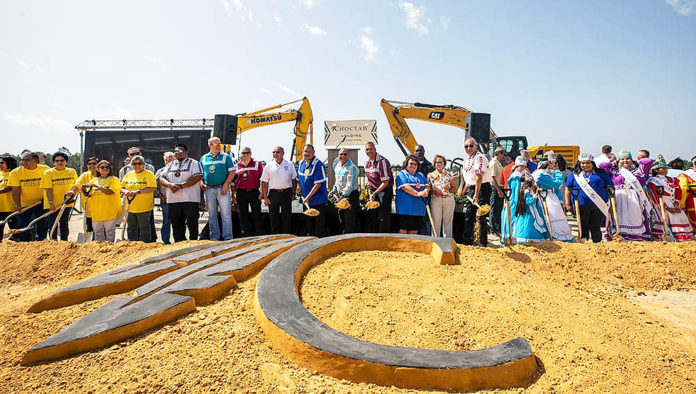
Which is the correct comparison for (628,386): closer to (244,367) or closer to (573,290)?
(573,290)

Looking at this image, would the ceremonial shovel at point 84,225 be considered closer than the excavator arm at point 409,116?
Yes

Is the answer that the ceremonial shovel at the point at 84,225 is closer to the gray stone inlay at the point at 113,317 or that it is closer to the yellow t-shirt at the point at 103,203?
the yellow t-shirt at the point at 103,203

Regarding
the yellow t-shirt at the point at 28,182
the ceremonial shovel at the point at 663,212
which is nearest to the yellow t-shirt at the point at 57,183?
the yellow t-shirt at the point at 28,182

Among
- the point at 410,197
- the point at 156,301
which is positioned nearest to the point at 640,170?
the point at 410,197

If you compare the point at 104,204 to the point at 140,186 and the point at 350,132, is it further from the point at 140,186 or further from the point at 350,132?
the point at 350,132

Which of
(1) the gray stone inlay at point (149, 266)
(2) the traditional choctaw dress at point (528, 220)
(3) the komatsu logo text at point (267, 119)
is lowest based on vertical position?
(1) the gray stone inlay at point (149, 266)

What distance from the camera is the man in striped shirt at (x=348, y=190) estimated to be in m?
5.66

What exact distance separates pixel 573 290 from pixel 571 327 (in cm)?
91

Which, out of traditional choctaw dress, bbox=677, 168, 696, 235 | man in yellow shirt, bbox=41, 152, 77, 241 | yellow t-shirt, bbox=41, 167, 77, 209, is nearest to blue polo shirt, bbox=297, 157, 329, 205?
man in yellow shirt, bbox=41, 152, 77, 241

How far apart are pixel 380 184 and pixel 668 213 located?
4974mm

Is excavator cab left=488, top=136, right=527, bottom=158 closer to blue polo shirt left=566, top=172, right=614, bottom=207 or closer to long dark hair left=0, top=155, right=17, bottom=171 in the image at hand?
blue polo shirt left=566, top=172, right=614, bottom=207

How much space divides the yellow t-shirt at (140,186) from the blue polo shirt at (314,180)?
7.74 ft

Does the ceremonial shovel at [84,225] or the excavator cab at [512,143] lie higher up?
the excavator cab at [512,143]

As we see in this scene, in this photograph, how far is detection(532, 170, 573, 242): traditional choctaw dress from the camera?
5.11 metres
